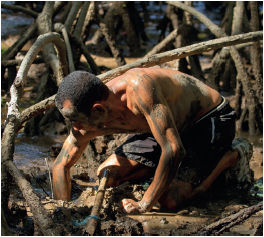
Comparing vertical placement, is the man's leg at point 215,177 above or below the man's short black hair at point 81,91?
below

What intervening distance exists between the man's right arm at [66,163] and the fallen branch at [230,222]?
3.82 ft

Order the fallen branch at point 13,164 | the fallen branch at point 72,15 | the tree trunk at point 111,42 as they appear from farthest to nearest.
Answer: the tree trunk at point 111,42 < the fallen branch at point 72,15 < the fallen branch at point 13,164

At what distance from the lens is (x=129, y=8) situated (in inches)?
308

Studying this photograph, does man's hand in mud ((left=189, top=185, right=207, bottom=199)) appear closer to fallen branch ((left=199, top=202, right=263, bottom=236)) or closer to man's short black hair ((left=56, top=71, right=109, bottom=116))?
fallen branch ((left=199, top=202, right=263, bottom=236))

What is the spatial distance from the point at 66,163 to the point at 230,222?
1377 mm

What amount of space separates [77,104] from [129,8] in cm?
613

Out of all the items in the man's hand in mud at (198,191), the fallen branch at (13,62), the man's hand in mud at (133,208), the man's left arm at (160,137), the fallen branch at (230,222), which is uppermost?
the fallen branch at (13,62)

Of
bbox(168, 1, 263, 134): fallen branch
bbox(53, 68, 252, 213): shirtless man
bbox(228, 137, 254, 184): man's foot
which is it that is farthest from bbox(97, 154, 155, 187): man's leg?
bbox(168, 1, 263, 134): fallen branch

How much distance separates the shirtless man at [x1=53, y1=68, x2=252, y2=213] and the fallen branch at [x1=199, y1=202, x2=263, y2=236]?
16.1 inches

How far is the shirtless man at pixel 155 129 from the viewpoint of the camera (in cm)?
230

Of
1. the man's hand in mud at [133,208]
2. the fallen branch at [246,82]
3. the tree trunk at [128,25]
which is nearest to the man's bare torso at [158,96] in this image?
the man's hand in mud at [133,208]

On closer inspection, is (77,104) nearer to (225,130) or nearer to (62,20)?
(225,130)

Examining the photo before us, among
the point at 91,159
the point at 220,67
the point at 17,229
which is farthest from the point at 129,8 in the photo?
A: the point at 17,229

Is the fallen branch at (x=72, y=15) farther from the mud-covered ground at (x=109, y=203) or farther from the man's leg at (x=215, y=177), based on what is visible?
the man's leg at (x=215, y=177)
